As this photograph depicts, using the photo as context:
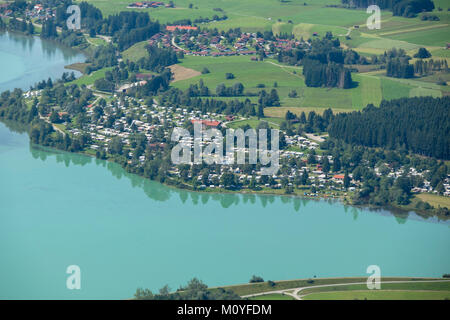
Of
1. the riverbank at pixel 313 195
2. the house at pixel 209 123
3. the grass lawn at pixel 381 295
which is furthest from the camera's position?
the house at pixel 209 123

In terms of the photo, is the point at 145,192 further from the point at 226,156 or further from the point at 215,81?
the point at 215,81

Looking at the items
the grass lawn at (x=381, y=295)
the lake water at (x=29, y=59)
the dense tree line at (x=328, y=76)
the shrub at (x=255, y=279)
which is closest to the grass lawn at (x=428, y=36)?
the dense tree line at (x=328, y=76)

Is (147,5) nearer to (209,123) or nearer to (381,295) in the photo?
(209,123)

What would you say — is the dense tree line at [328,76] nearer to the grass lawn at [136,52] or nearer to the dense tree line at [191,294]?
the grass lawn at [136,52]

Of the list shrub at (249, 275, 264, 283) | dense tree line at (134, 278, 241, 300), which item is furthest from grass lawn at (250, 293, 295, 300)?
shrub at (249, 275, 264, 283)

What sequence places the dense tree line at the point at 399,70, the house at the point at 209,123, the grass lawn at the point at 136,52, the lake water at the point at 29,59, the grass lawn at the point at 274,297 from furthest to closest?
the grass lawn at the point at 136,52 < the lake water at the point at 29,59 < the dense tree line at the point at 399,70 < the house at the point at 209,123 < the grass lawn at the point at 274,297

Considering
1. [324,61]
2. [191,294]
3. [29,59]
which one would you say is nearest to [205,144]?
[191,294]

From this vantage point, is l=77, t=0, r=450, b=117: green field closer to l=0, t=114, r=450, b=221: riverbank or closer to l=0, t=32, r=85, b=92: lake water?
l=0, t=32, r=85, b=92: lake water
